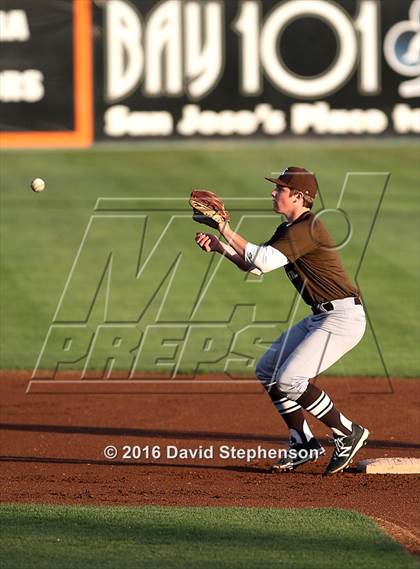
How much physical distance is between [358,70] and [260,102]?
1665 millimetres

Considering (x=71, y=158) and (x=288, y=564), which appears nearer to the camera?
(x=288, y=564)

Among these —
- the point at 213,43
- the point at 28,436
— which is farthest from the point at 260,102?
the point at 28,436

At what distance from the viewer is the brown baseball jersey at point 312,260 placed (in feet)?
31.0

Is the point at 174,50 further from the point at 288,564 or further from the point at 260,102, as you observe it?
the point at 288,564

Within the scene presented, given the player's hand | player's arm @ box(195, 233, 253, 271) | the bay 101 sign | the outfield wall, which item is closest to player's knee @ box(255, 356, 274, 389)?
player's arm @ box(195, 233, 253, 271)

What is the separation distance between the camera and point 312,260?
31.8ft

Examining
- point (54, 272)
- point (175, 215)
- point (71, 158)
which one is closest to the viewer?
point (54, 272)

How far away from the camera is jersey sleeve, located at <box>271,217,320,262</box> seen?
9414 mm

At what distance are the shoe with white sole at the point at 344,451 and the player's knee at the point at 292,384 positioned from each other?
53cm

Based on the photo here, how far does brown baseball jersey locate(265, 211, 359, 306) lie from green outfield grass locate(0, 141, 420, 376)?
537 centimetres

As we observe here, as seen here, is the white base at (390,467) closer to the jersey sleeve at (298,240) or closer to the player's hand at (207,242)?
the jersey sleeve at (298,240)

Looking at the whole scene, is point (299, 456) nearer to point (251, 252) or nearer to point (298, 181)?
point (251, 252)

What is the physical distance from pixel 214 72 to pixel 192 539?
13.3m

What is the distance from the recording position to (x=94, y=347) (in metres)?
16.4
